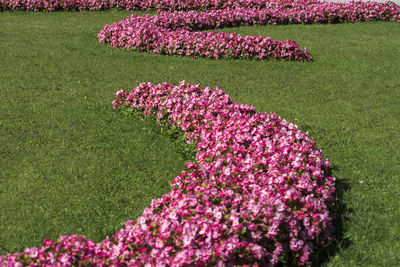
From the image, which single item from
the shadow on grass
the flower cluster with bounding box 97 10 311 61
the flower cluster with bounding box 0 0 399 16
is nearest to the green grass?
the shadow on grass

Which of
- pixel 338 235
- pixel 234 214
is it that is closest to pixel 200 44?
pixel 338 235

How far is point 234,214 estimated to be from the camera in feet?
14.4

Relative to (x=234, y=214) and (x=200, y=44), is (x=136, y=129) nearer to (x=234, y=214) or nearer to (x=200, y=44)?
(x=234, y=214)

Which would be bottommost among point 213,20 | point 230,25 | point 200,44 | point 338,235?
point 338,235

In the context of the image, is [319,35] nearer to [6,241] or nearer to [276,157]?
[276,157]

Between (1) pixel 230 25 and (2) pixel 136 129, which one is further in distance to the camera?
(1) pixel 230 25

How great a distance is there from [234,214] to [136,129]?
3.83 metres

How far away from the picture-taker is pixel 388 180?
6.53 metres

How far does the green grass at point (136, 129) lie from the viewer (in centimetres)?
548

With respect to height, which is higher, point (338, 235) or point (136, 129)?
point (136, 129)

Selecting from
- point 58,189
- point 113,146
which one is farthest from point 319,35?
point 58,189

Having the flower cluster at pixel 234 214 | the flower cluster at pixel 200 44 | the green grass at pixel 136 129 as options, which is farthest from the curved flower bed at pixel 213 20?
the flower cluster at pixel 234 214

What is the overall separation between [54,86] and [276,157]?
5.69 metres

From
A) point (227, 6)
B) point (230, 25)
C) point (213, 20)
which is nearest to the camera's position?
point (213, 20)
